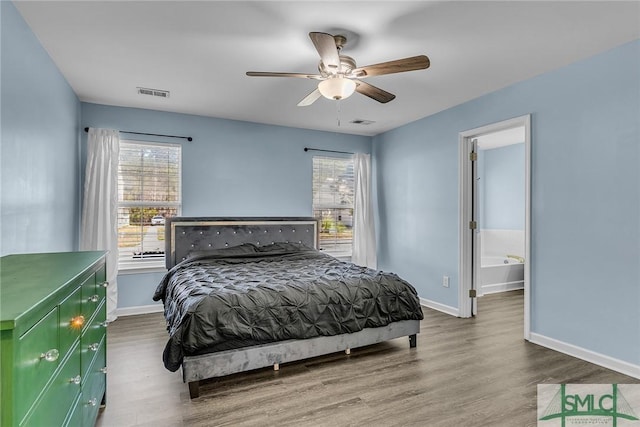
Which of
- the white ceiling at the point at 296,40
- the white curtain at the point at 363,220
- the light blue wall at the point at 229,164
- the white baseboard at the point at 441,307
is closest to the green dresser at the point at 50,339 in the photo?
the white ceiling at the point at 296,40

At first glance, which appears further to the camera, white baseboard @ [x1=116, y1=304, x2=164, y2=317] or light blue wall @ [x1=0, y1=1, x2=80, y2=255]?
white baseboard @ [x1=116, y1=304, x2=164, y2=317]

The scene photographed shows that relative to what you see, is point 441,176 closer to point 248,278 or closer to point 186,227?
point 248,278

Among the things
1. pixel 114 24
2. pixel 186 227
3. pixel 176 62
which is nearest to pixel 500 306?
pixel 186 227

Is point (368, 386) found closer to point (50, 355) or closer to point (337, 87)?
point (50, 355)

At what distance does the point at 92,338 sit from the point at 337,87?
6.83 feet

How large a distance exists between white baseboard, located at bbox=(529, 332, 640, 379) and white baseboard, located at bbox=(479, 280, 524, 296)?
6.89 ft

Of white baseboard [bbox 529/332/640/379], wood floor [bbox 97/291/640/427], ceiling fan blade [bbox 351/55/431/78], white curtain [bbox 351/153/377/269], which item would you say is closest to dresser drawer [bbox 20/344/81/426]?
wood floor [bbox 97/291/640/427]

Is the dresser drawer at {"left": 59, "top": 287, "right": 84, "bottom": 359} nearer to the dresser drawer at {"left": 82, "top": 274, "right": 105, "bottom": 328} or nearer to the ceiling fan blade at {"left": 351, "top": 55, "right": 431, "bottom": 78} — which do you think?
the dresser drawer at {"left": 82, "top": 274, "right": 105, "bottom": 328}

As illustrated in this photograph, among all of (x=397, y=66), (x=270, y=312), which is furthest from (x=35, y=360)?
(x=397, y=66)

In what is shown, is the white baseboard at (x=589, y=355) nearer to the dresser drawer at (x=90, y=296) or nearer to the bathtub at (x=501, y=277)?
the bathtub at (x=501, y=277)

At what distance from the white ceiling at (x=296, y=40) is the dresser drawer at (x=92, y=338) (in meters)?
1.90

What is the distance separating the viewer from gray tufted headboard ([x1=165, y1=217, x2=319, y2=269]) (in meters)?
4.41

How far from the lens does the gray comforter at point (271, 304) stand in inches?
93.8

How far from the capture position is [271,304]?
263 cm
